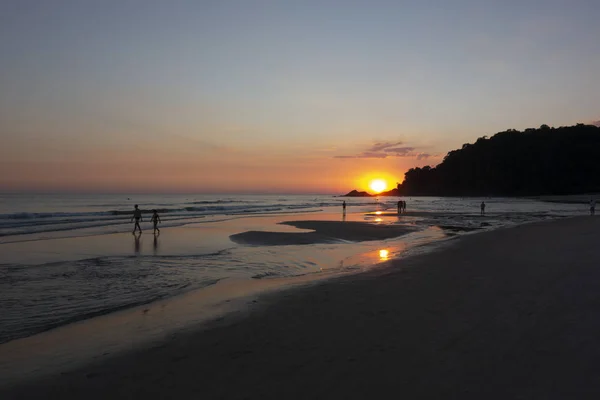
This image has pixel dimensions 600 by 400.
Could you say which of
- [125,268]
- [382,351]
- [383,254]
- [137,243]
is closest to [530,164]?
[383,254]

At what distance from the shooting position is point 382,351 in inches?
216

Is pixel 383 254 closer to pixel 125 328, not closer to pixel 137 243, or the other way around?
pixel 125 328

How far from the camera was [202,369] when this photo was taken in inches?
202

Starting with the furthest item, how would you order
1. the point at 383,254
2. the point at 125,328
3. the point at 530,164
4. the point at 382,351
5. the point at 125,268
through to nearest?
the point at 530,164 < the point at 383,254 < the point at 125,268 < the point at 125,328 < the point at 382,351

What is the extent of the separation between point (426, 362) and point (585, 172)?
156618mm

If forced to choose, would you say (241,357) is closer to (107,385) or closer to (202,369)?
(202,369)

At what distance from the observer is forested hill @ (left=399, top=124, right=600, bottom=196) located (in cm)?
13388

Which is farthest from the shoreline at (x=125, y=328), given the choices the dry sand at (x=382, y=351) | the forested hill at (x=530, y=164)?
the forested hill at (x=530, y=164)

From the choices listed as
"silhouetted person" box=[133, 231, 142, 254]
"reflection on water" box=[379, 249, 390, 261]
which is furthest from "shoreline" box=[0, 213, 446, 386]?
"silhouetted person" box=[133, 231, 142, 254]

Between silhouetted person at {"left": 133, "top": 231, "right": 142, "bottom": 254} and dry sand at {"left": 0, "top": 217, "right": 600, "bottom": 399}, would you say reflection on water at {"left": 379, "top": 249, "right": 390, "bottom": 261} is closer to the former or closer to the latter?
dry sand at {"left": 0, "top": 217, "right": 600, "bottom": 399}

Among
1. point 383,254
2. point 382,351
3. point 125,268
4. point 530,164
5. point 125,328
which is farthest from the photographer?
point 530,164

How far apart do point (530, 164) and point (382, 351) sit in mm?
164687

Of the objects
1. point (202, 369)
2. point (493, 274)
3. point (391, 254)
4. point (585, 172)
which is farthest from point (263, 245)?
point (585, 172)

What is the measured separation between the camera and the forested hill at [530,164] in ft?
439
